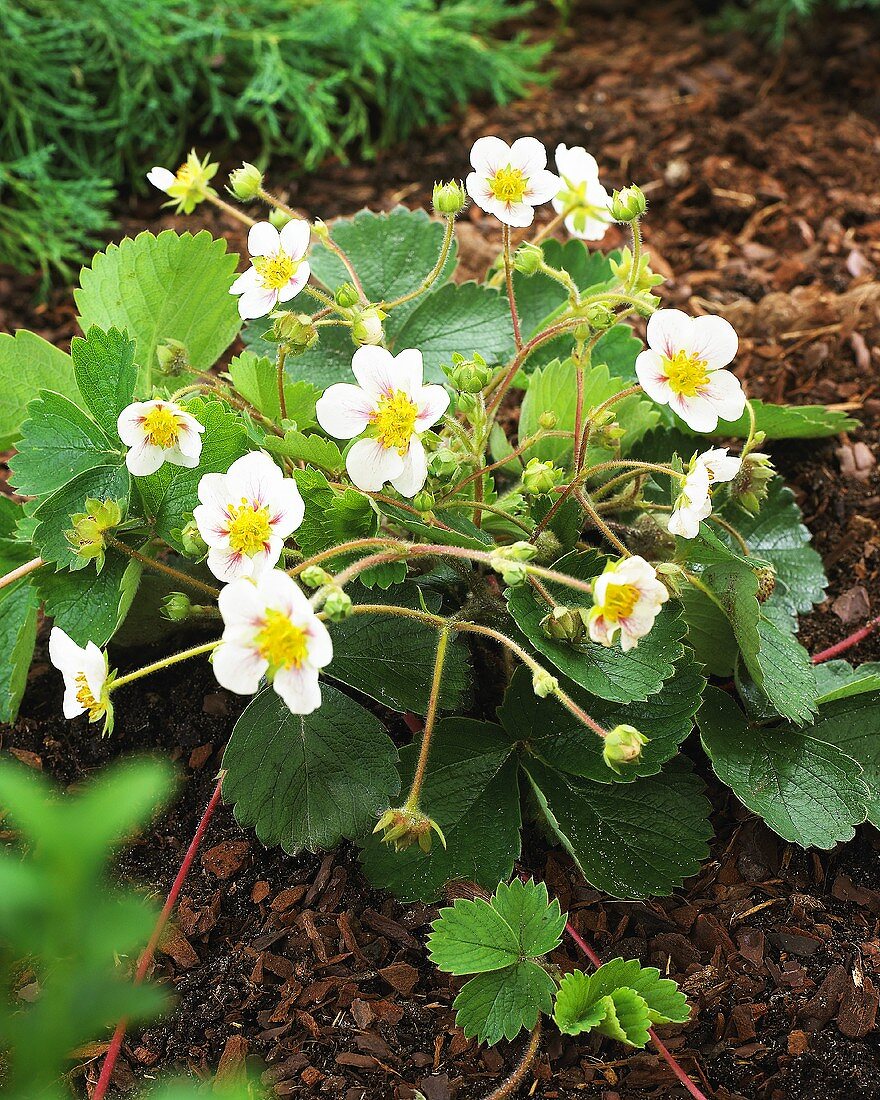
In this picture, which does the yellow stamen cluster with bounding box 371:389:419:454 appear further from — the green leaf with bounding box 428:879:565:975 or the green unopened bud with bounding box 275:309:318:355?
the green leaf with bounding box 428:879:565:975

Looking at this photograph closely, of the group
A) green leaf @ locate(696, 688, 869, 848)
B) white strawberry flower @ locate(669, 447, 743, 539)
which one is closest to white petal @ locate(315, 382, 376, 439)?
white strawberry flower @ locate(669, 447, 743, 539)

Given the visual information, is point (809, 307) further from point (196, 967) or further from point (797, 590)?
point (196, 967)

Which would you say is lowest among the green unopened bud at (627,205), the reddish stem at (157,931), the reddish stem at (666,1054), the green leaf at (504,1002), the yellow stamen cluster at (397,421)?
the reddish stem at (157,931)

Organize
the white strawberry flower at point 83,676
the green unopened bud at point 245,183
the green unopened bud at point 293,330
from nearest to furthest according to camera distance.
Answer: the white strawberry flower at point 83,676, the green unopened bud at point 293,330, the green unopened bud at point 245,183

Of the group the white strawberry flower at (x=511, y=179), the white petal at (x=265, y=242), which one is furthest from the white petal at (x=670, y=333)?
the white petal at (x=265, y=242)

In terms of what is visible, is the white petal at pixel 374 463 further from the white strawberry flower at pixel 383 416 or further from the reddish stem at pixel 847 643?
the reddish stem at pixel 847 643

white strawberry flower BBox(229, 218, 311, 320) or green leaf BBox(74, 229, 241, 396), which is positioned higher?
white strawberry flower BBox(229, 218, 311, 320)

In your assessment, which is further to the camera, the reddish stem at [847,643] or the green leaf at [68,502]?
the reddish stem at [847,643]
